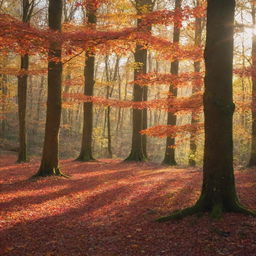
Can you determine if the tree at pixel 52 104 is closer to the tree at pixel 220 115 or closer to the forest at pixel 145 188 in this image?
the forest at pixel 145 188

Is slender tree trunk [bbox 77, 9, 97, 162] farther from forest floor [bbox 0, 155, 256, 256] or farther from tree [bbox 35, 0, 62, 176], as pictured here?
forest floor [bbox 0, 155, 256, 256]

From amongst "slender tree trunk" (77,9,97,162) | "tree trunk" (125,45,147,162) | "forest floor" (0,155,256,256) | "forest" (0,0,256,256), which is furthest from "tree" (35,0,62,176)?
"tree trunk" (125,45,147,162)

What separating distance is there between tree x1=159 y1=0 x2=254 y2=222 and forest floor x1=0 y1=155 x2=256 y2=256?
0.39 meters

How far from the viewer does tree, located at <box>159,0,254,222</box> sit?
6.64 m

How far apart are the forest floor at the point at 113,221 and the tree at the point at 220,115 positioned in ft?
1.27

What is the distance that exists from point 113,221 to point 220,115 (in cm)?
373

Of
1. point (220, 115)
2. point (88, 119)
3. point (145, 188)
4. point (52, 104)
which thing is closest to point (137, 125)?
point (88, 119)

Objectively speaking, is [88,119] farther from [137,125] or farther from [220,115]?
[220,115]

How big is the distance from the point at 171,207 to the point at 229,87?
3.67m

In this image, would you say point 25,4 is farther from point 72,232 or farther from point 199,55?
point 72,232

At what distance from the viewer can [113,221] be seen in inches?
295

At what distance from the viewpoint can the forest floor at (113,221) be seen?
561cm

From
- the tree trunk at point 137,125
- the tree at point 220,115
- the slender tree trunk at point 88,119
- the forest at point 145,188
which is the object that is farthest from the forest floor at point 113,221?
the slender tree trunk at point 88,119

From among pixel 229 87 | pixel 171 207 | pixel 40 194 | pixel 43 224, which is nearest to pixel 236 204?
pixel 171 207
